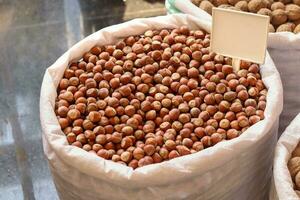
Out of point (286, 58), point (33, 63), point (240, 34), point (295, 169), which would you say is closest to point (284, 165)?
point (295, 169)

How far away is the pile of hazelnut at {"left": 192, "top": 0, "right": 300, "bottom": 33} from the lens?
1.53 meters

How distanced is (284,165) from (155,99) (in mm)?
352

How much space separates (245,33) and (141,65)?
287mm

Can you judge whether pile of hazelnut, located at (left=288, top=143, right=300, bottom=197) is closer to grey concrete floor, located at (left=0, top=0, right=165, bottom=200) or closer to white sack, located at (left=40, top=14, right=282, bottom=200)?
white sack, located at (left=40, top=14, right=282, bottom=200)

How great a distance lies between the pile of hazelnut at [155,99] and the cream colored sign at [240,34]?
0.06 metres

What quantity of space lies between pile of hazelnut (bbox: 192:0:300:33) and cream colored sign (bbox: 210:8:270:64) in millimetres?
292

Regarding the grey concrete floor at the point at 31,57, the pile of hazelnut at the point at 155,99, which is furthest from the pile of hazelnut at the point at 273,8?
the grey concrete floor at the point at 31,57

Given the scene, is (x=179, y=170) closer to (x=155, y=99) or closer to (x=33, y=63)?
(x=155, y=99)

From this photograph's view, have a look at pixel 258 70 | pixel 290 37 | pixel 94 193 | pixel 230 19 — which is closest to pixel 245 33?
pixel 230 19

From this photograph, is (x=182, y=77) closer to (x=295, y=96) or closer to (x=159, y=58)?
(x=159, y=58)

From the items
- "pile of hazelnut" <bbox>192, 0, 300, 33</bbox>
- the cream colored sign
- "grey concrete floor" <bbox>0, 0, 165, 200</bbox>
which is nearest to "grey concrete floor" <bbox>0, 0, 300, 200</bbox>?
"grey concrete floor" <bbox>0, 0, 165, 200</bbox>

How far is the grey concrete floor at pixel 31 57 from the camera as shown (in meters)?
1.78

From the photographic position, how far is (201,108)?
124cm

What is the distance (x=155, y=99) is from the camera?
1.26m
